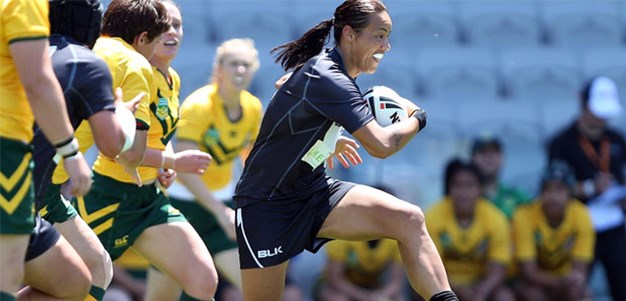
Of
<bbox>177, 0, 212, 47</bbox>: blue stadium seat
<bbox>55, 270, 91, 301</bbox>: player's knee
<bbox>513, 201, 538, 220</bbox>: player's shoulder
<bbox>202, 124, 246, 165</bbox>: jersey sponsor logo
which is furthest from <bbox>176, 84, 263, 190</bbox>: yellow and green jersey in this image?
<bbox>177, 0, 212, 47</bbox>: blue stadium seat

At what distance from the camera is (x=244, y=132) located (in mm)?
7867

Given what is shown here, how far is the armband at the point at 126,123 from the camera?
452 centimetres

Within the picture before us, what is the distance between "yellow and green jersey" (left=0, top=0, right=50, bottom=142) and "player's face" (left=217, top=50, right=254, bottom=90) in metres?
3.75

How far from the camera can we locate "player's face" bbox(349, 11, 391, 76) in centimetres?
546

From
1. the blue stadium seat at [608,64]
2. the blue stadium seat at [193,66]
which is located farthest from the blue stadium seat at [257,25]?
the blue stadium seat at [608,64]

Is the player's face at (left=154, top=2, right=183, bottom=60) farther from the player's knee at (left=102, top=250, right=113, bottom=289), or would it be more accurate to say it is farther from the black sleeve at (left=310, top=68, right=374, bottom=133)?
the player's knee at (left=102, top=250, right=113, bottom=289)

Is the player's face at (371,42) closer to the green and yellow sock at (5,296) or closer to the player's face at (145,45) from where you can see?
the player's face at (145,45)

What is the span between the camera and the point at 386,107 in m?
5.52

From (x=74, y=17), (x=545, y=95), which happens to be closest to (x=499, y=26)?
(x=545, y=95)

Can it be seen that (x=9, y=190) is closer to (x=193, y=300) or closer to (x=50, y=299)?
(x=50, y=299)

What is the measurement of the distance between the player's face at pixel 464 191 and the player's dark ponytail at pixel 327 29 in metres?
3.88

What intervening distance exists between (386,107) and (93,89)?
1.63m

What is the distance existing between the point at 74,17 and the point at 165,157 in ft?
3.81

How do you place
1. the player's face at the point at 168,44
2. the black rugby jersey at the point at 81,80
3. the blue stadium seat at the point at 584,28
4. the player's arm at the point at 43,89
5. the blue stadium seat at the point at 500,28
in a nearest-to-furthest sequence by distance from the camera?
the player's arm at the point at 43,89
the black rugby jersey at the point at 81,80
the player's face at the point at 168,44
the blue stadium seat at the point at 500,28
the blue stadium seat at the point at 584,28
